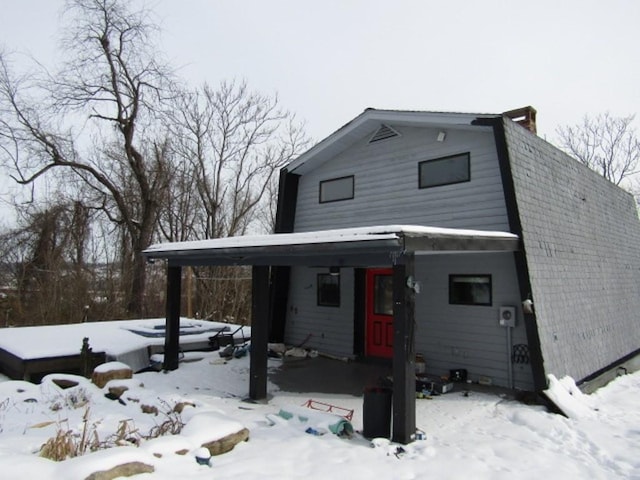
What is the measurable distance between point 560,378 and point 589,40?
19.8ft

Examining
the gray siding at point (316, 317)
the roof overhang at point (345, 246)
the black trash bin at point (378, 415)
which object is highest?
the roof overhang at point (345, 246)

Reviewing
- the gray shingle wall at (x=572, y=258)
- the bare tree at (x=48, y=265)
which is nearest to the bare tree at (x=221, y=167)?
the bare tree at (x=48, y=265)

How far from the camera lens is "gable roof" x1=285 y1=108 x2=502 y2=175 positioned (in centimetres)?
796

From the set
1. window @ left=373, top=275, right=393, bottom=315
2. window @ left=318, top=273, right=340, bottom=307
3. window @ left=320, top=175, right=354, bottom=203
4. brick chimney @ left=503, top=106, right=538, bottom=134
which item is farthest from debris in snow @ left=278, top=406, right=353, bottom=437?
brick chimney @ left=503, top=106, right=538, bottom=134

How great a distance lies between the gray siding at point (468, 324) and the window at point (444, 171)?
141cm

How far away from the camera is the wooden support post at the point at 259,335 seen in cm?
673

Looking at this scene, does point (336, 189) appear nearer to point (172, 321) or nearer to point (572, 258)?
point (172, 321)

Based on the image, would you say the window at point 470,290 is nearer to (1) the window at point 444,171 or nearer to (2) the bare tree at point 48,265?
(1) the window at point 444,171

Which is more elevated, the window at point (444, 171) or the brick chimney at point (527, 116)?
the brick chimney at point (527, 116)

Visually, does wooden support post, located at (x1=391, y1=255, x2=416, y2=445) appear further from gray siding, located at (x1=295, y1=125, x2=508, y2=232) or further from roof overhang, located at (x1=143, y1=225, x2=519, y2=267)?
gray siding, located at (x1=295, y1=125, x2=508, y2=232)

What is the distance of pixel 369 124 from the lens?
9.43 meters

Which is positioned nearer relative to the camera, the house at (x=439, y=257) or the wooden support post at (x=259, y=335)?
the house at (x=439, y=257)

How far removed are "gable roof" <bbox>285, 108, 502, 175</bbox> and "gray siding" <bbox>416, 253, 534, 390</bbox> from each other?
2.43 metres

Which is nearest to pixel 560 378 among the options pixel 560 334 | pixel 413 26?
pixel 560 334
